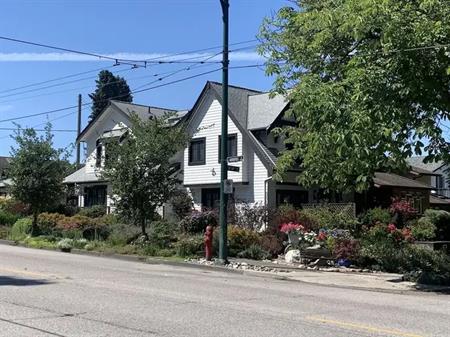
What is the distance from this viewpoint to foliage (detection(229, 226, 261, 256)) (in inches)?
919

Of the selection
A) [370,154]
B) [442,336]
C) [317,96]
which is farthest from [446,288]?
[442,336]

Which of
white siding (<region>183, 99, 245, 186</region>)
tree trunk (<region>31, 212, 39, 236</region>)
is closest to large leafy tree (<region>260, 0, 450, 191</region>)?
white siding (<region>183, 99, 245, 186</region>)

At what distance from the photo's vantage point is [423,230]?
2506 cm

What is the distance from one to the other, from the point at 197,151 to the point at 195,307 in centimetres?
2395

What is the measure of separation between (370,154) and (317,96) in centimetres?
184

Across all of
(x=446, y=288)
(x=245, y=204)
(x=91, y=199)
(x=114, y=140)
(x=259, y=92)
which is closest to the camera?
(x=446, y=288)

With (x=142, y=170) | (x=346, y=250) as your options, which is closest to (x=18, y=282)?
(x=346, y=250)

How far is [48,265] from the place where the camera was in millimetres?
18016

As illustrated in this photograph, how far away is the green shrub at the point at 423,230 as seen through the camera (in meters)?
24.9

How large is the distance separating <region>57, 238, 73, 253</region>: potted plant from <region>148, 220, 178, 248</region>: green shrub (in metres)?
3.30

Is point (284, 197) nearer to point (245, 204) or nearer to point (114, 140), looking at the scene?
point (245, 204)

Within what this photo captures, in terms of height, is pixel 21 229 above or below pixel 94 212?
below

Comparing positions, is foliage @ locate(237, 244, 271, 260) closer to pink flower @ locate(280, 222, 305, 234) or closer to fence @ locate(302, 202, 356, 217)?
pink flower @ locate(280, 222, 305, 234)

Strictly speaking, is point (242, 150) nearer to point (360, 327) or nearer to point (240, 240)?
point (240, 240)
